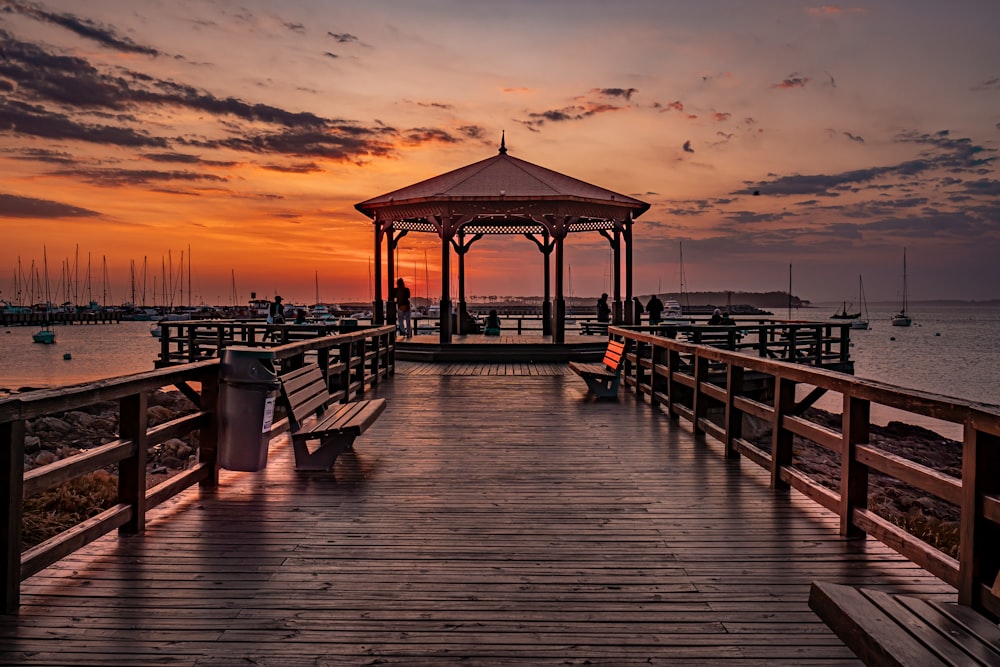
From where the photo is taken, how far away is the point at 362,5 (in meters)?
13.5

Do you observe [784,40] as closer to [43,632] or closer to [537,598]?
[537,598]

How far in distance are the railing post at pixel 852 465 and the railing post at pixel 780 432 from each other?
95 centimetres

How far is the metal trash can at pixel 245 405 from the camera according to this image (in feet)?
16.4

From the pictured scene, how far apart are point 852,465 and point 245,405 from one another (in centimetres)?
423

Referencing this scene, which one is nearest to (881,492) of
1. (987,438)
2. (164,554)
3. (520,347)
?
(520,347)

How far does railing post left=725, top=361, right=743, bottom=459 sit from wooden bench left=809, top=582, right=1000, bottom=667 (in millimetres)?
4241

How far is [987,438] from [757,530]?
1669mm

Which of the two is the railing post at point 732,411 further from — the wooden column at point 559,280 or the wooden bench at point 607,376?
the wooden column at point 559,280

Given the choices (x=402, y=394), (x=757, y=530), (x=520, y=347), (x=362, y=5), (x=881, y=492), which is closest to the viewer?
(x=757, y=530)

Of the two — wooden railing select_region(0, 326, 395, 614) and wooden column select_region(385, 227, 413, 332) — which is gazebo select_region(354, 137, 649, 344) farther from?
wooden railing select_region(0, 326, 395, 614)

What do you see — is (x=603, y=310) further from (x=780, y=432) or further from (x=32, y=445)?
(x=780, y=432)

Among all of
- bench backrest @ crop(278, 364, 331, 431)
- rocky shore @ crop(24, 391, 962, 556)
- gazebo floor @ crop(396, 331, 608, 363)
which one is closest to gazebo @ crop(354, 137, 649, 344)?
gazebo floor @ crop(396, 331, 608, 363)

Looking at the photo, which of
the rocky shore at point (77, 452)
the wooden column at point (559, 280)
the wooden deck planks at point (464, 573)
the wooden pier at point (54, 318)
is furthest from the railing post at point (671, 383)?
the wooden pier at point (54, 318)

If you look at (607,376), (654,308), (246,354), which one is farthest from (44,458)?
(654,308)
